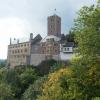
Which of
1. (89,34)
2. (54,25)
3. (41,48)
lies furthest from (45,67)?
(89,34)

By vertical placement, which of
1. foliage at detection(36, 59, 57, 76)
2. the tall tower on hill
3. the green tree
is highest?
the tall tower on hill

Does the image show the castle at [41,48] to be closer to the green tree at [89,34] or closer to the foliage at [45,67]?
the foliage at [45,67]

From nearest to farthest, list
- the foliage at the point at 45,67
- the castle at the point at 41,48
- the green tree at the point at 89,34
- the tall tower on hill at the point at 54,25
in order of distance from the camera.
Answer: the green tree at the point at 89,34, the foliage at the point at 45,67, the castle at the point at 41,48, the tall tower on hill at the point at 54,25

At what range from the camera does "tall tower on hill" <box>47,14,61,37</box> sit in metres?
154

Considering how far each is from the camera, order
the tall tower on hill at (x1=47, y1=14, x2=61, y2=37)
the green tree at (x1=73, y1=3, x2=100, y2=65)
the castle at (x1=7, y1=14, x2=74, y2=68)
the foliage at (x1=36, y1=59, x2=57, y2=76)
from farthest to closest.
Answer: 1. the tall tower on hill at (x1=47, y1=14, x2=61, y2=37)
2. the castle at (x1=7, y1=14, x2=74, y2=68)
3. the foliage at (x1=36, y1=59, x2=57, y2=76)
4. the green tree at (x1=73, y1=3, x2=100, y2=65)

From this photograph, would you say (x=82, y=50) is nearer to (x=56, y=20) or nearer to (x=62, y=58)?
(x=62, y=58)

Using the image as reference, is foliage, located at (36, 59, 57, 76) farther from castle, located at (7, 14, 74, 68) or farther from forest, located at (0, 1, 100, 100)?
forest, located at (0, 1, 100, 100)

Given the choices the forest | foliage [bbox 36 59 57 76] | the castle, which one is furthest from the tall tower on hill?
the forest

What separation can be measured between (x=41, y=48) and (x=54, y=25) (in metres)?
18.8

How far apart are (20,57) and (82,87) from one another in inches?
4312

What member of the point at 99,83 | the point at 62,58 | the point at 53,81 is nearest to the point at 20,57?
the point at 62,58

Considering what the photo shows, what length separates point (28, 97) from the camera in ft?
232

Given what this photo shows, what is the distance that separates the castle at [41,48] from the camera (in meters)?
125

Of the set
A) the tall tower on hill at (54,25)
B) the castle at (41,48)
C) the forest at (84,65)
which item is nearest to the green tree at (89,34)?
the forest at (84,65)
